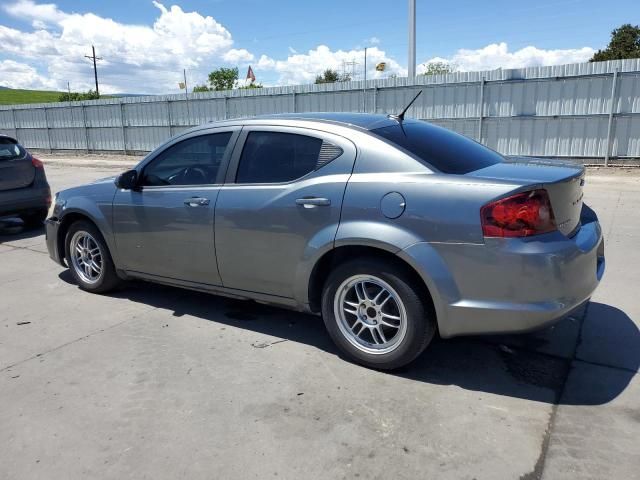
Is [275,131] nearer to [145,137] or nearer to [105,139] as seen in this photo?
[145,137]

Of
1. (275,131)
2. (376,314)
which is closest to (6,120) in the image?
(275,131)

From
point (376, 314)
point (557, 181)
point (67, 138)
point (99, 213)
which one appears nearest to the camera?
point (557, 181)

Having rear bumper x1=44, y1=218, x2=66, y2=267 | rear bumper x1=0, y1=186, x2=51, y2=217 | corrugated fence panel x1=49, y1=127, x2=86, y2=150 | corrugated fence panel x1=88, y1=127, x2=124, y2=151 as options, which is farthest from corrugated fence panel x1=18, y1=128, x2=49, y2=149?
rear bumper x1=44, y1=218, x2=66, y2=267

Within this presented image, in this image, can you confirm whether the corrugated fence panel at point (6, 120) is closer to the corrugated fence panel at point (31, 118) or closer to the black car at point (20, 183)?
the corrugated fence panel at point (31, 118)

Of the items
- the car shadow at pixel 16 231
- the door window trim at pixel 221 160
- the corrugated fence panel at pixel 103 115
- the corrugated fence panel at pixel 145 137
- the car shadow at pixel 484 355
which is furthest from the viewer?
the corrugated fence panel at pixel 103 115

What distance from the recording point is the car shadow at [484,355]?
3.19 metres

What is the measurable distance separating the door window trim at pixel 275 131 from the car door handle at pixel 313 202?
0.55 ft

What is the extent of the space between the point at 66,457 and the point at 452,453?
1.96 meters

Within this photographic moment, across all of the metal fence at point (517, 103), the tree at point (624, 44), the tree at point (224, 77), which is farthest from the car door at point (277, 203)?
the tree at point (224, 77)

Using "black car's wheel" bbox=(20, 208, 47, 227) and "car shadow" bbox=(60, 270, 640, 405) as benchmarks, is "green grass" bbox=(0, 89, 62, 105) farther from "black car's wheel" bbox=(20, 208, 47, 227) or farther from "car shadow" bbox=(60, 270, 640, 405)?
"car shadow" bbox=(60, 270, 640, 405)

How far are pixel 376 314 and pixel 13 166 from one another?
716cm

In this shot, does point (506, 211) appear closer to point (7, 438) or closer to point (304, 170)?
point (304, 170)

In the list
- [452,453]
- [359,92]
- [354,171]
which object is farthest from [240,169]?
[359,92]

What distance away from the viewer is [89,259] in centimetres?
518
